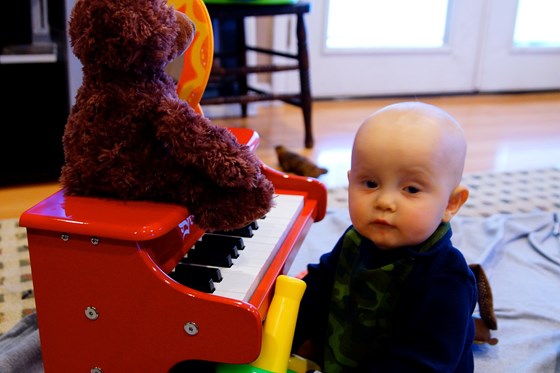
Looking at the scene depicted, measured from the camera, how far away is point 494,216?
4.90ft

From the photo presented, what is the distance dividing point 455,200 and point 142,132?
0.38 metres

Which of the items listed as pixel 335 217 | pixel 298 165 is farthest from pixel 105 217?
pixel 298 165

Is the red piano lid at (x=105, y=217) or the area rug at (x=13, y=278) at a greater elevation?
the red piano lid at (x=105, y=217)

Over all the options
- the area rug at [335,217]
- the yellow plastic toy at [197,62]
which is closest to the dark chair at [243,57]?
the area rug at [335,217]

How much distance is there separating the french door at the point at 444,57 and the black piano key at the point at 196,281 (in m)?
1.98

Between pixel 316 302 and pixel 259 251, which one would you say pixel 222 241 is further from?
pixel 316 302

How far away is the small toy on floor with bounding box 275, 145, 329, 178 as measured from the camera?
1.73 m

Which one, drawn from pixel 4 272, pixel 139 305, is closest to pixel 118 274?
pixel 139 305

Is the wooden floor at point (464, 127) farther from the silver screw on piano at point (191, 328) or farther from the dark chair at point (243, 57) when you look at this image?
the silver screw on piano at point (191, 328)

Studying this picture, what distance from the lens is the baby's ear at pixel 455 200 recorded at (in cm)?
73

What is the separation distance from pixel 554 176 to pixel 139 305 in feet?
5.16

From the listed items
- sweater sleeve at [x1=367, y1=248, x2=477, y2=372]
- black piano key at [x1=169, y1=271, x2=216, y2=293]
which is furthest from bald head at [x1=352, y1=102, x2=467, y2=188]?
black piano key at [x1=169, y1=271, x2=216, y2=293]

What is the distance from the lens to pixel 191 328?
2.03 ft

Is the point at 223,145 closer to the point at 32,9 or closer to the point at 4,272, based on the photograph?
the point at 4,272
